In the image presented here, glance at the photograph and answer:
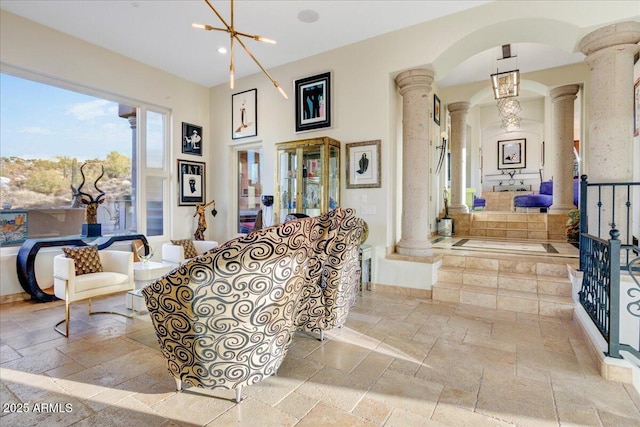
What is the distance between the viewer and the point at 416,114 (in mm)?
4297

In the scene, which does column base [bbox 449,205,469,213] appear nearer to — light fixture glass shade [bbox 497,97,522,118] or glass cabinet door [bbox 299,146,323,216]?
light fixture glass shade [bbox 497,97,522,118]

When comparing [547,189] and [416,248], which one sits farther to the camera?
[547,189]

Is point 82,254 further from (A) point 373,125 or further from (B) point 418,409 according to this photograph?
(A) point 373,125

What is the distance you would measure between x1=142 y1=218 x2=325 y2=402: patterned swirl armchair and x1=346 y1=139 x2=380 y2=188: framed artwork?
271cm

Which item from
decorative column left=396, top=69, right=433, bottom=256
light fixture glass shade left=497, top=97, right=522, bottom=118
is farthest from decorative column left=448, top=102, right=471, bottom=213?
decorative column left=396, top=69, right=433, bottom=256

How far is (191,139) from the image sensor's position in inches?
238

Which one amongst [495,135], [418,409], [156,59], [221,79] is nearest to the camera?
[418,409]

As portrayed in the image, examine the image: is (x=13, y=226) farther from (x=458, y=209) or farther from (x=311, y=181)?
(x=458, y=209)

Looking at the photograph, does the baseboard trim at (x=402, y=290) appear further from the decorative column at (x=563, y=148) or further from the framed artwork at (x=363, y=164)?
the decorative column at (x=563, y=148)

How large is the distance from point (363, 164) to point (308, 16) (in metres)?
2.04

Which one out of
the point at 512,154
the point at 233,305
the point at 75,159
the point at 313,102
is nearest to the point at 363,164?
the point at 313,102

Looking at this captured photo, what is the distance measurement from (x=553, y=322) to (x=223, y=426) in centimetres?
326

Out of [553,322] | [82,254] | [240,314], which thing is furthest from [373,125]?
[82,254]

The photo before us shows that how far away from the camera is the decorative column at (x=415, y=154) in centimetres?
429
